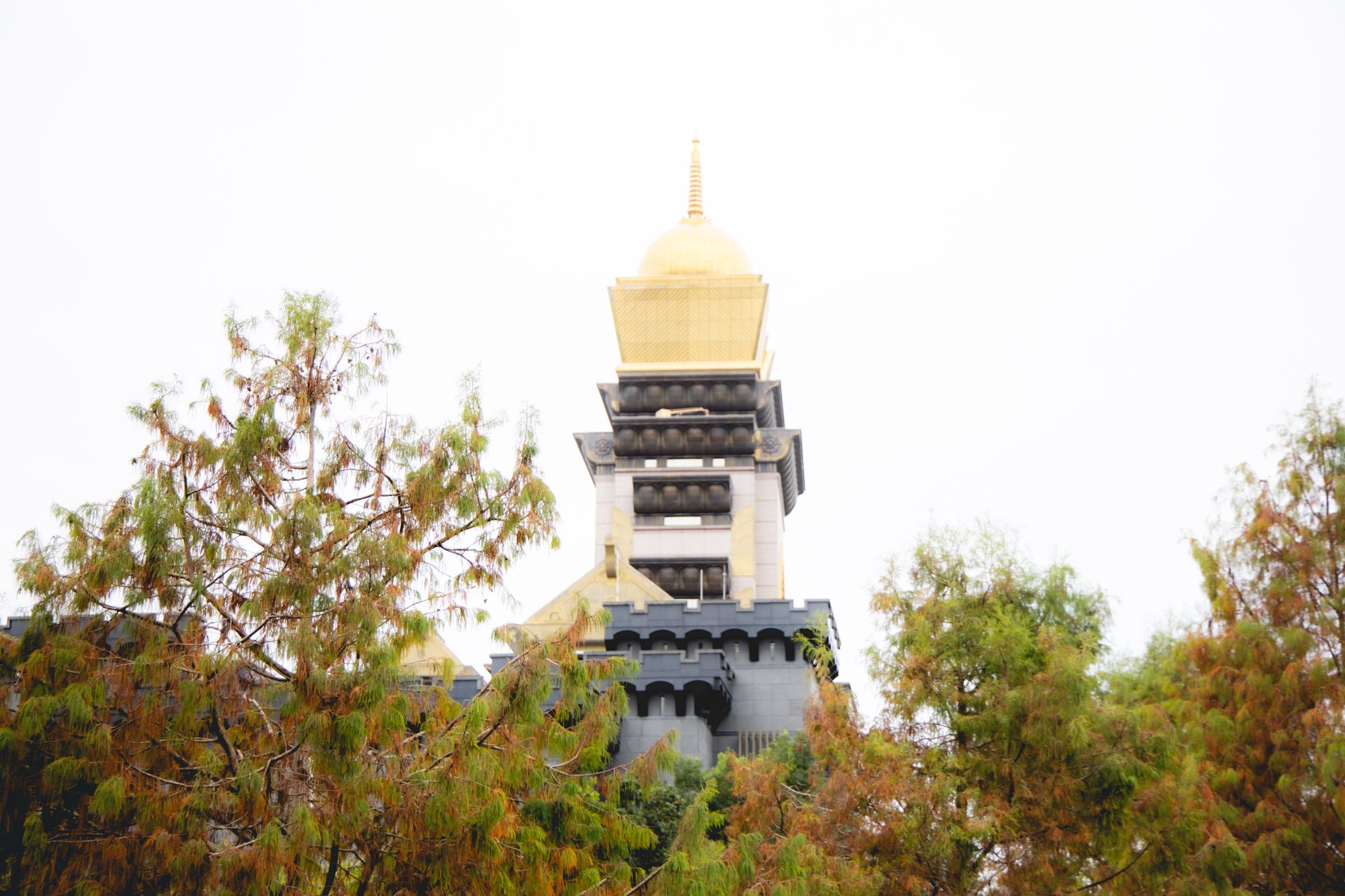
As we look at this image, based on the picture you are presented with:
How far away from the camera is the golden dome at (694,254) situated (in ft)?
248

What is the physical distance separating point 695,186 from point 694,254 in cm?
794

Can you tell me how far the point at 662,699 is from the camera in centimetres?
4594

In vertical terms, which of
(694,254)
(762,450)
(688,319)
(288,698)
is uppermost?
(694,254)

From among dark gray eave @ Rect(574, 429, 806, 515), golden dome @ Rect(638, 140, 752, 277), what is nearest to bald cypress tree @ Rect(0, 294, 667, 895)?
dark gray eave @ Rect(574, 429, 806, 515)

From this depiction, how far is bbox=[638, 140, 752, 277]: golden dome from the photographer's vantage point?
248 feet

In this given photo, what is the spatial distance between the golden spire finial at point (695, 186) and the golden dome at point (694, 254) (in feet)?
6.98

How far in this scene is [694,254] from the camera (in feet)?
249

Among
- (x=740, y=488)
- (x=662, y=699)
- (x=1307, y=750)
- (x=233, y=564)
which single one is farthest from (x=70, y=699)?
(x=740, y=488)

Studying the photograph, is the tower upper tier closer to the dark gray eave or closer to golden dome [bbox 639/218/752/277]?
golden dome [bbox 639/218/752/277]

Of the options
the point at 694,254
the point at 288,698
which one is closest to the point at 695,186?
the point at 694,254

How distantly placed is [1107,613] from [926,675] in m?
12.0

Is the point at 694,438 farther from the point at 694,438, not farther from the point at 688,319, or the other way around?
the point at 688,319

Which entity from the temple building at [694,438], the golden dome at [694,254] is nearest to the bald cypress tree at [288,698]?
the temple building at [694,438]

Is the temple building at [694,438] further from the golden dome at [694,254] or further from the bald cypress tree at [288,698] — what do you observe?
the bald cypress tree at [288,698]
